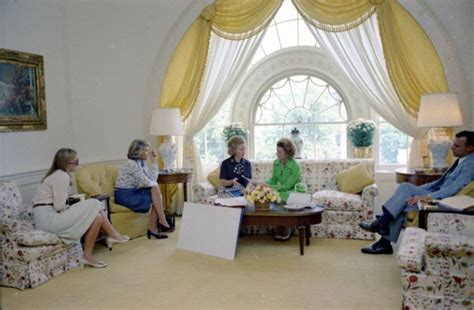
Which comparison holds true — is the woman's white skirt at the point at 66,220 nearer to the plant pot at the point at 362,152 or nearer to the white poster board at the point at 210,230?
the white poster board at the point at 210,230

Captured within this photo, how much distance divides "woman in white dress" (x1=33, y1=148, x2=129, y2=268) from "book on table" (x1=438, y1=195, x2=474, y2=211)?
3.06 metres

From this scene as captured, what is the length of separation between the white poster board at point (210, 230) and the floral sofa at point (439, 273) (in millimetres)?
1772

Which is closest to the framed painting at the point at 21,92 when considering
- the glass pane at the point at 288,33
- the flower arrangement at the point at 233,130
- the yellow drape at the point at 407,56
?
the flower arrangement at the point at 233,130

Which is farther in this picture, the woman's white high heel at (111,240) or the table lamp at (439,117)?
the table lamp at (439,117)

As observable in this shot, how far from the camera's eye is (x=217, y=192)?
550 centimetres

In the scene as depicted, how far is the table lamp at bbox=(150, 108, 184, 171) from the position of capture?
5.75 m

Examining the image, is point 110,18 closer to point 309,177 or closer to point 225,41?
point 225,41

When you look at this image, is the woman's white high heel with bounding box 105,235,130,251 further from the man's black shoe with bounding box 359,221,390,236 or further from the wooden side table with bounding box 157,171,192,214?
the man's black shoe with bounding box 359,221,390,236

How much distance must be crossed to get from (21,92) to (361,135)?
4275mm

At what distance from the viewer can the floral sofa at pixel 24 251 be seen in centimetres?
364

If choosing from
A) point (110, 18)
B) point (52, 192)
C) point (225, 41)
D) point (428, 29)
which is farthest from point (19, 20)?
point (428, 29)

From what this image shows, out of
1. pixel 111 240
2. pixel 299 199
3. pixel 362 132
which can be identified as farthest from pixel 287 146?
pixel 111 240

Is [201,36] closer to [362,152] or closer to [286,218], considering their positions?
[362,152]

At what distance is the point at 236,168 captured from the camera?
16.9 ft
